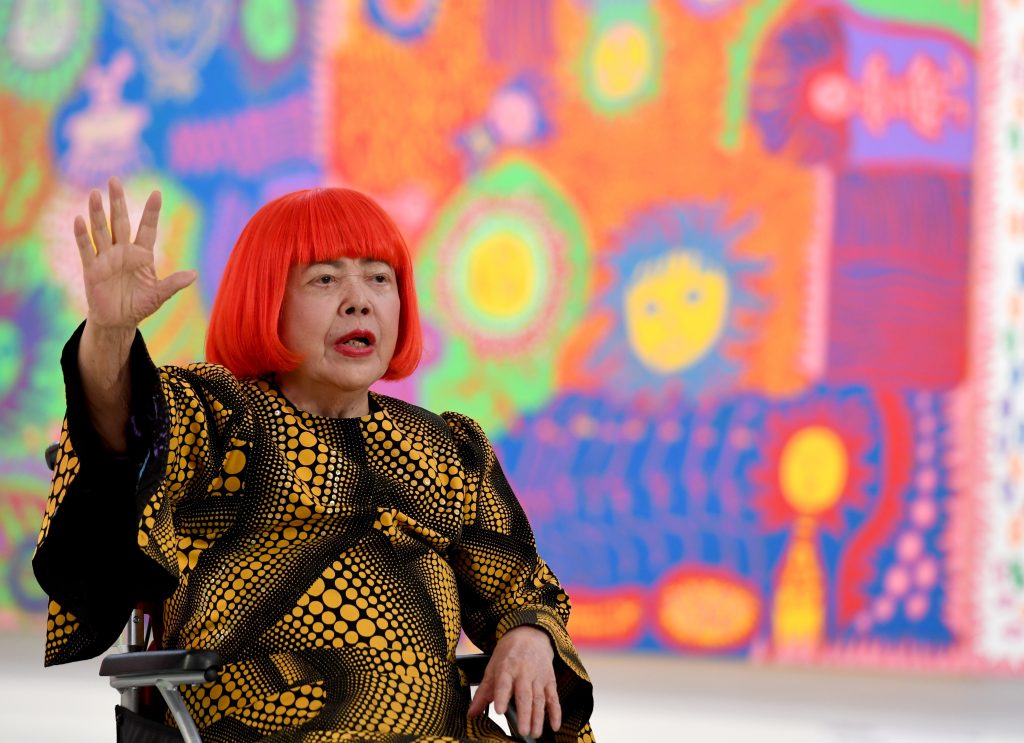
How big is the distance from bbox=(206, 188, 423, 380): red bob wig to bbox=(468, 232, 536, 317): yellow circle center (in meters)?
3.04

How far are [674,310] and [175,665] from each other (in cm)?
347

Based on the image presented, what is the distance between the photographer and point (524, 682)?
176 centimetres

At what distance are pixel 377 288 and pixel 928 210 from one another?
10.9ft

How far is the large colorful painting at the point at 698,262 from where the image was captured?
4707mm

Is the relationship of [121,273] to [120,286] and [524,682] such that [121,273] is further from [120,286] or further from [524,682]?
[524,682]

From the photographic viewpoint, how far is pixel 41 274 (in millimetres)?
5207

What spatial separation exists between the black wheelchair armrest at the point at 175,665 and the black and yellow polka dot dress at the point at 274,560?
0.30 ft

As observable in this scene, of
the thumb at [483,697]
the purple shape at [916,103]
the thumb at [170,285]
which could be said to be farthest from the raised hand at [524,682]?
the purple shape at [916,103]

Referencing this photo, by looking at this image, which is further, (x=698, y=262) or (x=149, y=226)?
(x=698, y=262)

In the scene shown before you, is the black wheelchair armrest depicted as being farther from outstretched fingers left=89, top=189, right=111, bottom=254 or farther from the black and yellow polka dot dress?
outstretched fingers left=89, top=189, right=111, bottom=254

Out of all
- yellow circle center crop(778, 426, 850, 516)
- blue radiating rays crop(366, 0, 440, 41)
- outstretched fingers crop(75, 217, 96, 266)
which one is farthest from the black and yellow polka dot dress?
blue radiating rays crop(366, 0, 440, 41)

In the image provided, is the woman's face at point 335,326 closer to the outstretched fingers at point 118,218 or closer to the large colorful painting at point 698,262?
the outstretched fingers at point 118,218

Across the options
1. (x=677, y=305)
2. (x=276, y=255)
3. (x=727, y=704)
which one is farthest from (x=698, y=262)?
(x=276, y=255)

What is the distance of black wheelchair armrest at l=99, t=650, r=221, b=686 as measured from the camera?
5.05 ft
